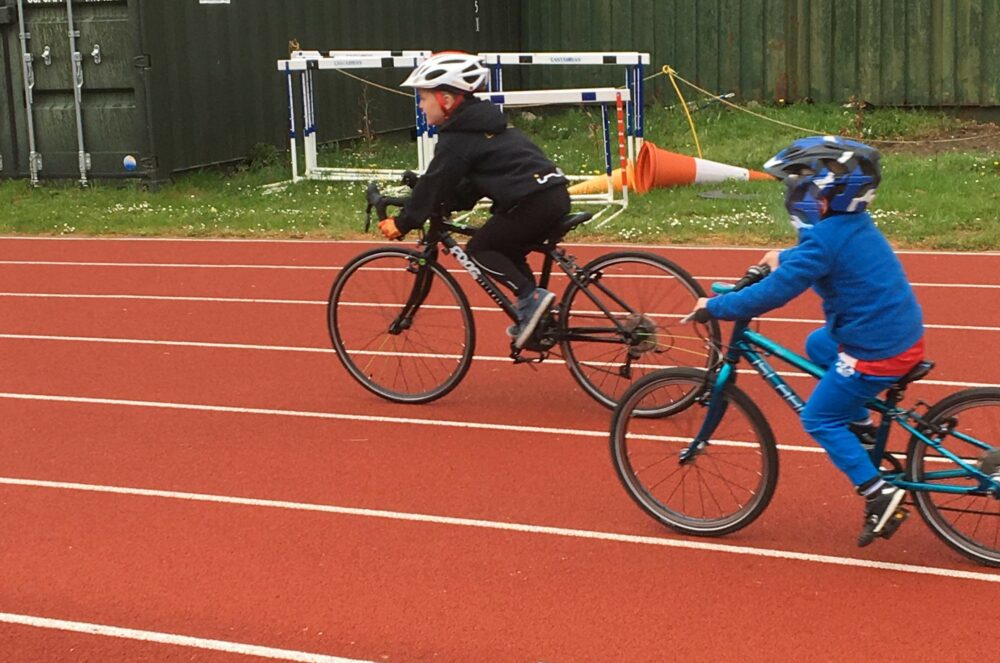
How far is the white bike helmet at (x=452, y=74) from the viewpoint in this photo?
279 inches

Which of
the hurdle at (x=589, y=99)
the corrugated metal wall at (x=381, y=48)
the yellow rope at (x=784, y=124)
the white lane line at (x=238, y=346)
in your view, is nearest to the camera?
the white lane line at (x=238, y=346)

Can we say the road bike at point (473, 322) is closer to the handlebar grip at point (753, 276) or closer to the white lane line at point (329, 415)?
the white lane line at point (329, 415)

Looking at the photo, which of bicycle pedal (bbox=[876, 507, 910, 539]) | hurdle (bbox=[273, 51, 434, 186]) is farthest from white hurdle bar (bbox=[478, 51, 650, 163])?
bicycle pedal (bbox=[876, 507, 910, 539])

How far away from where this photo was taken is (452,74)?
7062 mm

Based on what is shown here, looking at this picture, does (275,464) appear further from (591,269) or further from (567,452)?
(591,269)

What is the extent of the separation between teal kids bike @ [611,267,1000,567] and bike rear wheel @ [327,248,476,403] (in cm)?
200

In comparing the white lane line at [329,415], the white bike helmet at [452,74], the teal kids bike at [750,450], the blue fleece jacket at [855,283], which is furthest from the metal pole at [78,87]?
the blue fleece jacket at [855,283]

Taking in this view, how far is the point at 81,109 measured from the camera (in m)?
17.1

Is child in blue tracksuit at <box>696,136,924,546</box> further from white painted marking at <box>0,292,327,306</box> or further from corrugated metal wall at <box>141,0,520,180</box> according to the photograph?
corrugated metal wall at <box>141,0,520,180</box>

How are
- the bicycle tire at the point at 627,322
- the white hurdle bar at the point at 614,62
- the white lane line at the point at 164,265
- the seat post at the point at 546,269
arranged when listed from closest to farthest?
the bicycle tire at the point at 627,322
the seat post at the point at 546,269
the white lane line at the point at 164,265
the white hurdle bar at the point at 614,62

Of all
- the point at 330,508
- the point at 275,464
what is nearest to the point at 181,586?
the point at 330,508

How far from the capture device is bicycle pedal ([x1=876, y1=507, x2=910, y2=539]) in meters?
4.94

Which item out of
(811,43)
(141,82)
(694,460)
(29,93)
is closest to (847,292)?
(694,460)

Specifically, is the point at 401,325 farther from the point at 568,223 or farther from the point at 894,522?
the point at 894,522
